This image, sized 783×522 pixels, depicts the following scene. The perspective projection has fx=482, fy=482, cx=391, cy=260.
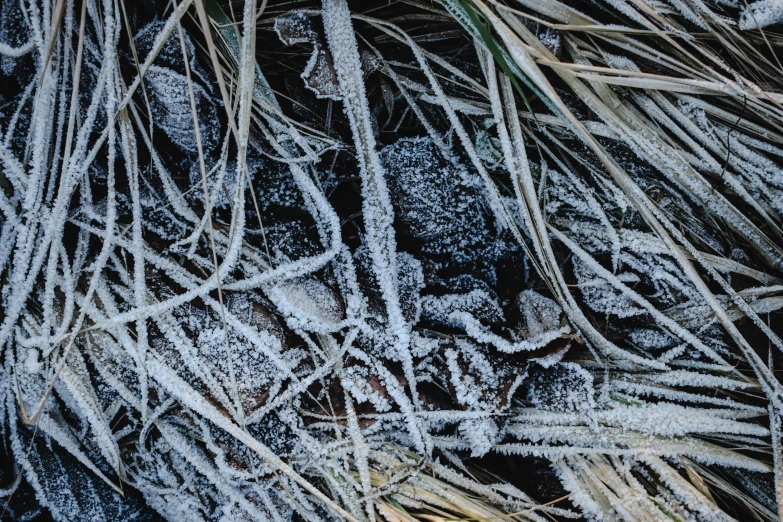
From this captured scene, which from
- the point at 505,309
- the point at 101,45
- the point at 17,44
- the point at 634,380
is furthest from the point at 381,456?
the point at 17,44

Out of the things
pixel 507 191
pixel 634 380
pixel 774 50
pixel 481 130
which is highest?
pixel 774 50

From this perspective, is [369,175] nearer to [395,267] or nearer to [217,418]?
[395,267]

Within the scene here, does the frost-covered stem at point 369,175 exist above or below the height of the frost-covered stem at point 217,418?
A: above

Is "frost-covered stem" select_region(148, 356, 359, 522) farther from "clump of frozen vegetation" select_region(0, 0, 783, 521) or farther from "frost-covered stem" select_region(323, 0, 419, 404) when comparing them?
"frost-covered stem" select_region(323, 0, 419, 404)

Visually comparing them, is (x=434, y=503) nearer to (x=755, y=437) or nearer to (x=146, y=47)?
(x=755, y=437)

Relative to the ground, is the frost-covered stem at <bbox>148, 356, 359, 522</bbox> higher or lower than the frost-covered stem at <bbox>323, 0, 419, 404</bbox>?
lower

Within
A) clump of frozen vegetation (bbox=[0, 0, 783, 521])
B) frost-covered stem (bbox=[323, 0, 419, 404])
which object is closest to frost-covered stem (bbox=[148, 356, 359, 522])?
clump of frozen vegetation (bbox=[0, 0, 783, 521])

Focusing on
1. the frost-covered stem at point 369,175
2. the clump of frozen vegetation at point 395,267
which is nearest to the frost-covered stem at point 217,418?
the clump of frozen vegetation at point 395,267

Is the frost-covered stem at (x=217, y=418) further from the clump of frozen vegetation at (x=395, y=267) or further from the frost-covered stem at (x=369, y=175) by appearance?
the frost-covered stem at (x=369, y=175)
